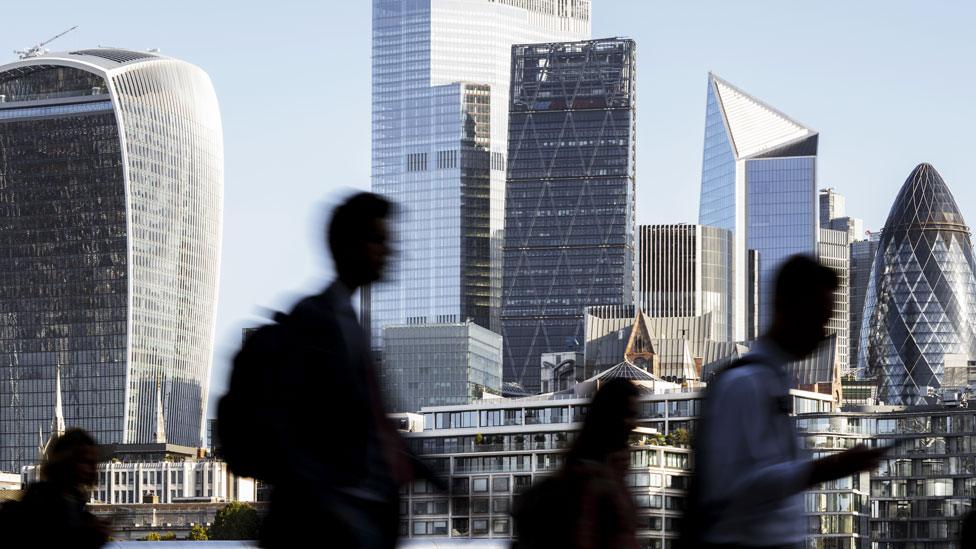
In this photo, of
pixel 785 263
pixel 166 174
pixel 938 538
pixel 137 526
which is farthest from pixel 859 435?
pixel 785 263

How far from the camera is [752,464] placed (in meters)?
8.05

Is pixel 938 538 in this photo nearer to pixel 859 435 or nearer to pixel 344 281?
pixel 859 435

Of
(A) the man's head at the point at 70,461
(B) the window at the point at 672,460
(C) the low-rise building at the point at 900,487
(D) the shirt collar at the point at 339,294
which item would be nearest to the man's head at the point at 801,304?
(D) the shirt collar at the point at 339,294

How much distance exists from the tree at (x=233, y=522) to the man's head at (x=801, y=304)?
152 meters

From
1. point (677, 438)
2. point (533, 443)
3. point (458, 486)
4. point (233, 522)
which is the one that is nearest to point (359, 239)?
point (458, 486)

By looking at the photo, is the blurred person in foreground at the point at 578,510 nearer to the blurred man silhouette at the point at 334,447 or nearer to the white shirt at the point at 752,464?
the white shirt at the point at 752,464

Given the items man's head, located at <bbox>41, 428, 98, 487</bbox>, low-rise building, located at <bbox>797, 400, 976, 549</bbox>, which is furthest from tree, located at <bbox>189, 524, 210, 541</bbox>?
man's head, located at <bbox>41, 428, 98, 487</bbox>

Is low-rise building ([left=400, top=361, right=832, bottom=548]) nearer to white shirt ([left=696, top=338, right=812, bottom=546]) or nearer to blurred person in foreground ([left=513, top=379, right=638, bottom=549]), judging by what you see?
blurred person in foreground ([left=513, top=379, right=638, bottom=549])

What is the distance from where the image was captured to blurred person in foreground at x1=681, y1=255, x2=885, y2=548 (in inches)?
317

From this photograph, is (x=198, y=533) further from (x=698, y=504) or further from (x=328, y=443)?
(x=328, y=443)

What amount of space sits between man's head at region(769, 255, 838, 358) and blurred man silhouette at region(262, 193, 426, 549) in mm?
1810

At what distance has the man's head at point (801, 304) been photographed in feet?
27.6

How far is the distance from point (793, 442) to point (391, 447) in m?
1.76

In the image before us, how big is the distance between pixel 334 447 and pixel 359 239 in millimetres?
967
